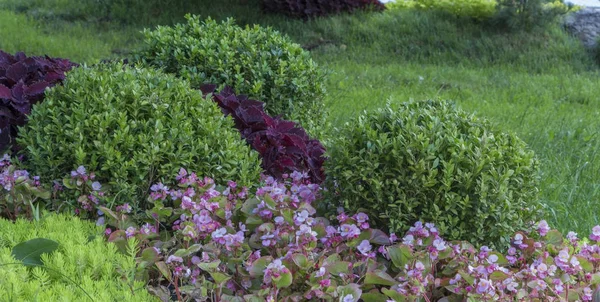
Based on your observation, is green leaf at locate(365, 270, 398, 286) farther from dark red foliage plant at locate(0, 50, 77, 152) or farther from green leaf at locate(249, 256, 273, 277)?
dark red foliage plant at locate(0, 50, 77, 152)

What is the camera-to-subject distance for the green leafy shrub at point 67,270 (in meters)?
1.89

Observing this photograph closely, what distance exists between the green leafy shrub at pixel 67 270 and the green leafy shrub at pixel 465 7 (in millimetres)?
9279

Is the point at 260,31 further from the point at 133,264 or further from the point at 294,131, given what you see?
the point at 133,264

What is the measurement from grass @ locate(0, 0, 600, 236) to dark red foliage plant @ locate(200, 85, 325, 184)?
1.77 m

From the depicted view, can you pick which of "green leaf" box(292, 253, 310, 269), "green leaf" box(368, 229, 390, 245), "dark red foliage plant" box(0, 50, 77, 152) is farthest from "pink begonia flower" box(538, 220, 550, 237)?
"dark red foliage plant" box(0, 50, 77, 152)

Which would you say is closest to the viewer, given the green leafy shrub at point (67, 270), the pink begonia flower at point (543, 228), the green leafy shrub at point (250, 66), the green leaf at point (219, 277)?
the green leafy shrub at point (67, 270)

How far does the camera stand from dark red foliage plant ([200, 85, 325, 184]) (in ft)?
11.7

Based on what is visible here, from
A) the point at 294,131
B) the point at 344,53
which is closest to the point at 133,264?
the point at 294,131

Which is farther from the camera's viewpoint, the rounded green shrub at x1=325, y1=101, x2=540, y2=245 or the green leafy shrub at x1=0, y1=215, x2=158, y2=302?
the rounded green shrub at x1=325, y1=101, x2=540, y2=245

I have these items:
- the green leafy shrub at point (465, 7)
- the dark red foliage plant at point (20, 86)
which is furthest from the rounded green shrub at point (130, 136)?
the green leafy shrub at point (465, 7)

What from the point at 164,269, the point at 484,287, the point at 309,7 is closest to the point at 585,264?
the point at 484,287

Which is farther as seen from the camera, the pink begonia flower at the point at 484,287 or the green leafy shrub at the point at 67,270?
the pink begonia flower at the point at 484,287

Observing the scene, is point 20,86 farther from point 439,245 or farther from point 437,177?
point 439,245

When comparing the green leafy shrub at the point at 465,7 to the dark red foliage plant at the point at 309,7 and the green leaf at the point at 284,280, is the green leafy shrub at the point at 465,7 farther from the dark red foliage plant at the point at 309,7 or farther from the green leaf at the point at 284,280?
the green leaf at the point at 284,280
